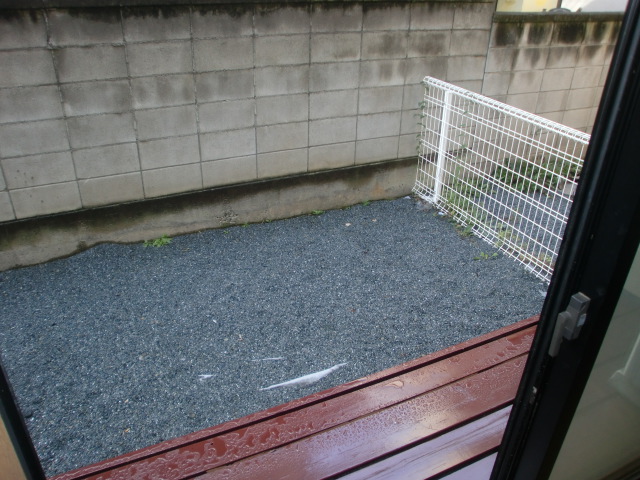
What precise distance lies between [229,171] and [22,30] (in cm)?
141

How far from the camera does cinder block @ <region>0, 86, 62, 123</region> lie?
9.20ft

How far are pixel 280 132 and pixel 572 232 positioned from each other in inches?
115

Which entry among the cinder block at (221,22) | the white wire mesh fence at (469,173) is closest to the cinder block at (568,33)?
the white wire mesh fence at (469,173)

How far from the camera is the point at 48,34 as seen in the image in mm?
2783

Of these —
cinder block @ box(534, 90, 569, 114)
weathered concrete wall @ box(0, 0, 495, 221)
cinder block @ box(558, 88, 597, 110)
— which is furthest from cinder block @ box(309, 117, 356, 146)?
cinder block @ box(558, 88, 597, 110)

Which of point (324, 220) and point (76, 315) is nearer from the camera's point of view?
point (76, 315)

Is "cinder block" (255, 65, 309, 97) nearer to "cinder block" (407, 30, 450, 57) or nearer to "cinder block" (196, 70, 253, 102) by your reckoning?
"cinder block" (196, 70, 253, 102)

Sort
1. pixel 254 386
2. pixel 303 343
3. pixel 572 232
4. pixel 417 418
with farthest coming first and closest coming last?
A: pixel 303 343
pixel 254 386
pixel 417 418
pixel 572 232

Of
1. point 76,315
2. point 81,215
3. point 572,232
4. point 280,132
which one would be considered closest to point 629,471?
point 572,232

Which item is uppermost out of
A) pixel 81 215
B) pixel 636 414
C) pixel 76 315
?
pixel 636 414

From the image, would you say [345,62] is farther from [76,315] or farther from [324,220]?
[76,315]

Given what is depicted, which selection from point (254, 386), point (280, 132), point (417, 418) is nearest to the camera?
point (417, 418)

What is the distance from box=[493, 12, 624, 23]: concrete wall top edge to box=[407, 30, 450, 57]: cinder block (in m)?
0.50

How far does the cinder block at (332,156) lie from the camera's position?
149 inches
